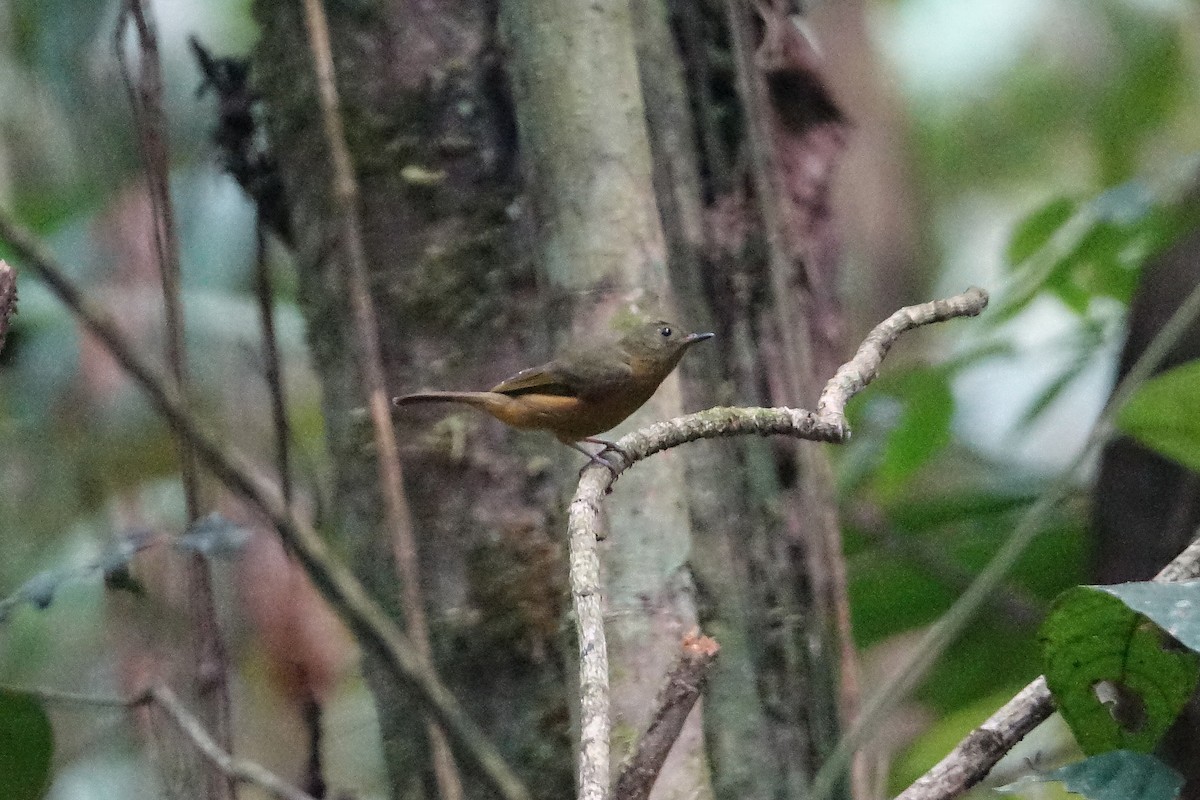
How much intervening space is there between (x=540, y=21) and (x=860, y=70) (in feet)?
14.6

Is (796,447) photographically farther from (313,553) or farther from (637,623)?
(313,553)

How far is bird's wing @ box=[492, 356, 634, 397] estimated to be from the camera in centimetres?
229

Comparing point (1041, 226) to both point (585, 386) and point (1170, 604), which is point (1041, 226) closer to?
point (585, 386)

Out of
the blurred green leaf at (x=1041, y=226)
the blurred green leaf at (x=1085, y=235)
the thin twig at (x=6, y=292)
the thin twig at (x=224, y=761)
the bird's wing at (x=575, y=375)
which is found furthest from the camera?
the blurred green leaf at (x=1041, y=226)

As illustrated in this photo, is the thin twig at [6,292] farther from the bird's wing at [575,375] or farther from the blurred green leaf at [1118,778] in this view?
the blurred green leaf at [1118,778]

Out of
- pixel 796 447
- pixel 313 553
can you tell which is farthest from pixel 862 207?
pixel 313 553

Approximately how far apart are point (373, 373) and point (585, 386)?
404 millimetres

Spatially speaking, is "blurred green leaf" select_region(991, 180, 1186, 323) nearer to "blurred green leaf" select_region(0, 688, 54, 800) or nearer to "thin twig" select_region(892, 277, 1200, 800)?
"thin twig" select_region(892, 277, 1200, 800)

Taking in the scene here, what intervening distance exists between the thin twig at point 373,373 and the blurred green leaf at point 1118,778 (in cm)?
96

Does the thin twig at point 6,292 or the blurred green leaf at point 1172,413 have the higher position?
the thin twig at point 6,292

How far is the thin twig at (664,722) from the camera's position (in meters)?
1.41

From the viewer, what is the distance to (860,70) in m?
6.44

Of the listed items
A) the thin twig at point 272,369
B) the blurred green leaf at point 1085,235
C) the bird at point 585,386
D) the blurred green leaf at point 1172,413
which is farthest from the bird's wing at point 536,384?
the blurred green leaf at point 1085,235

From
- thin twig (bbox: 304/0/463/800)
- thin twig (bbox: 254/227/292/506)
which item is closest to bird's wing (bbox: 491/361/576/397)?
thin twig (bbox: 304/0/463/800)
